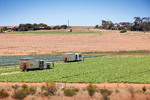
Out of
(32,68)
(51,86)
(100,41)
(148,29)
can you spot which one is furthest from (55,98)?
(148,29)

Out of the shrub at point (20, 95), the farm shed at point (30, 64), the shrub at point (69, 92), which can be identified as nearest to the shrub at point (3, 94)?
the shrub at point (20, 95)

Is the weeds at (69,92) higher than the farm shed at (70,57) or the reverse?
higher

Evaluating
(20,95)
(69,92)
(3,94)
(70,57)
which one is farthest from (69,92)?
(70,57)

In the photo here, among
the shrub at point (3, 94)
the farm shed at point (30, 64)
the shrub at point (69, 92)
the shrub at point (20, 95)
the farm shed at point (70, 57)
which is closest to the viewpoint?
the shrub at point (20, 95)

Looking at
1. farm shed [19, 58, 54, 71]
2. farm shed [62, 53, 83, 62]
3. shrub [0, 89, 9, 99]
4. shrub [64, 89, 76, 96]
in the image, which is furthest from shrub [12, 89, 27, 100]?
farm shed [62, 53, 83, 62]

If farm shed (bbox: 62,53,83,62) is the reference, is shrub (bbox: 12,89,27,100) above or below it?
above

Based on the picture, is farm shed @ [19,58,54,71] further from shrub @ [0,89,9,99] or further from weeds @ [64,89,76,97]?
weeds @ [64,89,76,97]

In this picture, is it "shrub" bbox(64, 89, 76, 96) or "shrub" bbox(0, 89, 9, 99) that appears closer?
"shrub" bbox(64, 89, 76, 96)

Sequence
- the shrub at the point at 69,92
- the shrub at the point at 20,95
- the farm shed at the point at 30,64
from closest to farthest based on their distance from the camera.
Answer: the shrub at the point at 20,95, the shrub at the point at 69,92, the farm shed at the point at 30,64

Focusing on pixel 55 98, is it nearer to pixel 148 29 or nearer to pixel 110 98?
pixel 110 98

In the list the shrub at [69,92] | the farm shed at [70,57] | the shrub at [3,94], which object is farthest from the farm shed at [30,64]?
the shrub at [69,92]

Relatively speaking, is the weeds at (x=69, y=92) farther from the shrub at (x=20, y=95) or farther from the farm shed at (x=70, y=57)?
the farm shed at (x=70, y=57)

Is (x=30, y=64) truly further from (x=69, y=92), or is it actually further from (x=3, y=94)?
(x=69, y=92)

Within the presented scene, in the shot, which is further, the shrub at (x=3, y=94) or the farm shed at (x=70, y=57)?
the farm shed at (x=70, y=57)
